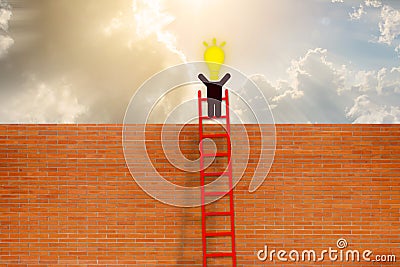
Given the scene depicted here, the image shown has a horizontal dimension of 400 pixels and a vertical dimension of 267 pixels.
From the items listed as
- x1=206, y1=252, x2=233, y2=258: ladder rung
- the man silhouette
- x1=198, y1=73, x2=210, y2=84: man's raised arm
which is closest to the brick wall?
x1=206, y1=252, x2=233, y2=258: ladder rung

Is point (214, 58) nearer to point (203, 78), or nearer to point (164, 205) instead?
point (203, 78)

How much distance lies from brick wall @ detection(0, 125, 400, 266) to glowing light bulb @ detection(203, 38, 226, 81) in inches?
23.7

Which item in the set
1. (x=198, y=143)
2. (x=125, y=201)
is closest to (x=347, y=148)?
(x=198, y=143)

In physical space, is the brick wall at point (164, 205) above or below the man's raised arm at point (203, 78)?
below

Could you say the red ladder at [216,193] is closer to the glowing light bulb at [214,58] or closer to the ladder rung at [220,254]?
the ladder rung at [220,254]

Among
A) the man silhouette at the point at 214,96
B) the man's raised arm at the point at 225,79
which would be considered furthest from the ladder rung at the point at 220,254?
the man's raised arm at the point at 225,79

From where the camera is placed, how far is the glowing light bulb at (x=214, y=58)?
6.54m

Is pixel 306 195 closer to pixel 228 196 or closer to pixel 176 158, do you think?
pixel 228 196

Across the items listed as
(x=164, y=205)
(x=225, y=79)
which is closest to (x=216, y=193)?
(x=164, y=205)

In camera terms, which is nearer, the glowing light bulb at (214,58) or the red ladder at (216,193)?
the red ladder at (216,193)

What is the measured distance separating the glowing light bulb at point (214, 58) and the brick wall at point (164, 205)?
0.60 m

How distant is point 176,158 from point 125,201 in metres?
0.68

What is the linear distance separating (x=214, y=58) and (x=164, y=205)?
160cm

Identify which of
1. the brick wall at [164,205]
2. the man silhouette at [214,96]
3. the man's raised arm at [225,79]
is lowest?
the brick wall at [164,205]
